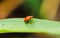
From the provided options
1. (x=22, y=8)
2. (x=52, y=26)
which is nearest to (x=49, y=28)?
(x=52, y=26)

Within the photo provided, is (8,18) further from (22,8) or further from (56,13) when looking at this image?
(56,13)

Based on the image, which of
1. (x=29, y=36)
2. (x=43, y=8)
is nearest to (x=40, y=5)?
(x=43, y=8)

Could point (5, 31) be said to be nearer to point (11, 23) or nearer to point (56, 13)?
point (11, 23)

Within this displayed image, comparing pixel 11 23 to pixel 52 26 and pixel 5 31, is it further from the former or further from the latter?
pixel 52 26

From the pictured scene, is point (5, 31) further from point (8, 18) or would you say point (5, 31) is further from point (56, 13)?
point (56, 13)

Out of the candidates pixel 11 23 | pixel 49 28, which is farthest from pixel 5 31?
pixel 49 28
